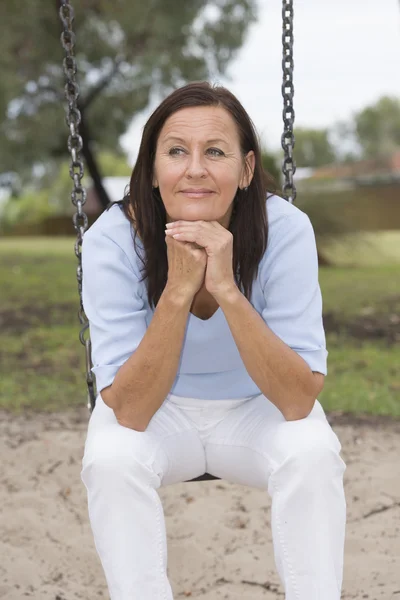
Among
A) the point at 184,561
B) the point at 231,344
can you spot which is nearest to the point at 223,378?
the point at 231,344

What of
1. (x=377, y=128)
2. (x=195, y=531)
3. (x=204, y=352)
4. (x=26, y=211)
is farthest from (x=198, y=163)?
(x=377, y=128)

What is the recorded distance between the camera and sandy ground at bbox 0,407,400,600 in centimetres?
270

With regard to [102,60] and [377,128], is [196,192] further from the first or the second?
[377,128]

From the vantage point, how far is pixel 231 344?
2148 millimetres

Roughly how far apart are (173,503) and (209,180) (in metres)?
1.78

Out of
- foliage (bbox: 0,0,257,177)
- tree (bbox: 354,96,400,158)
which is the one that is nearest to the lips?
foliage (bbox: 0,0,257,177)

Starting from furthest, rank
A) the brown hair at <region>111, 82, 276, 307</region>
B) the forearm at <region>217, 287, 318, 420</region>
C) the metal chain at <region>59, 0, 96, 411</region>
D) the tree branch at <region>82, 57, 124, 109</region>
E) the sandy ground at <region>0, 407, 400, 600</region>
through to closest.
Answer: the tree branch at <region>82, 57, 124, 109</region>
the sandy ground at <region>0, 407, 400, 600</region>
the metal chain at <region>59, 0, 96, 411</region>
the brown hair at <region>111, 82, 276, 307</region>
the forearm at <region>217, 287, 318, 420</region>

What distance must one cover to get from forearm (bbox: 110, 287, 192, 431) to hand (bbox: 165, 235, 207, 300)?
2 centimetres

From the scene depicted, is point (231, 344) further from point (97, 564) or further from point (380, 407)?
point (380, 407)

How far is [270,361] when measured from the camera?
1.93 meters

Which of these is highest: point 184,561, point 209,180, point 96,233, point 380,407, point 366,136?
point 209,180

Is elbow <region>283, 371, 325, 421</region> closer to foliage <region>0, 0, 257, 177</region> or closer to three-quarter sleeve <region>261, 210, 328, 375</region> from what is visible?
three-quarter sleeve <region>261, 210, 328, 375</region>

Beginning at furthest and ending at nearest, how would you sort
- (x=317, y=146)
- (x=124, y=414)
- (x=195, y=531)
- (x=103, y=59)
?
(x=317, y=146), (x=103, y=59), (x=195, y=531), (x=124, y=414)

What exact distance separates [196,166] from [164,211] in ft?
0.83
